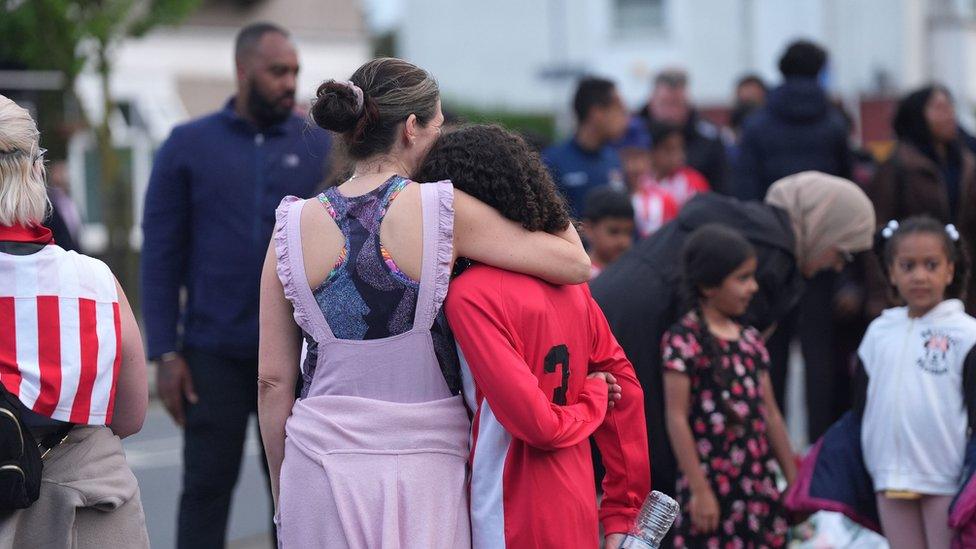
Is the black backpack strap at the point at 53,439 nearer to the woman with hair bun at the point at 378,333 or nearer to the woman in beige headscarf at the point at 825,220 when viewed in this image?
the woman with hair bun at the point at 378,333

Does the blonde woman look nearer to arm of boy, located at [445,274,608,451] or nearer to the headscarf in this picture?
arm of boy, located at [445,274,608,451]

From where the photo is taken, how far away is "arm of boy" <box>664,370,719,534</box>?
16.0 feet

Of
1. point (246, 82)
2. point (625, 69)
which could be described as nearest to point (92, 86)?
point (625, 69)

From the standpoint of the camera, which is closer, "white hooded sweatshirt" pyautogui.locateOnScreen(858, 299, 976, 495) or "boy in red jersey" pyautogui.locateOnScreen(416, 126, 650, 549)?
"boy in red jersey" pyautogui.locateOnScreen(416, 126, 650, 549)

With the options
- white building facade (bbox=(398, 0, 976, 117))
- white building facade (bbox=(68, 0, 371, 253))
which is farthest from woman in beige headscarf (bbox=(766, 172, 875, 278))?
white building facade (bbox=(398, 0, 976, 117))

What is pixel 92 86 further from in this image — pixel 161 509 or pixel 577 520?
pixel 577 520

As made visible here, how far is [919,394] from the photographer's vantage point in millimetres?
4754

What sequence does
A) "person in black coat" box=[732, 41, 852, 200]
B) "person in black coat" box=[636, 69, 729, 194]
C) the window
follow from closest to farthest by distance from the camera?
1. "person in black coat" box=[732, 41, 852, 200]
2. "person in black coat" box=[636, 69, 729, 194]
3. the window

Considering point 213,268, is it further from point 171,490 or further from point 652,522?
point 171,490

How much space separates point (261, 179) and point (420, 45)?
28.2 meters

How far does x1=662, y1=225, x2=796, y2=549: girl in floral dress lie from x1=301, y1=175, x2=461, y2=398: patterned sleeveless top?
186cm

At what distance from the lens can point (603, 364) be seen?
3.56 meters

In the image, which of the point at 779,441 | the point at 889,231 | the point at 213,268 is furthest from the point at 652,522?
the point at 213,268

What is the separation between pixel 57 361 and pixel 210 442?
192cm
